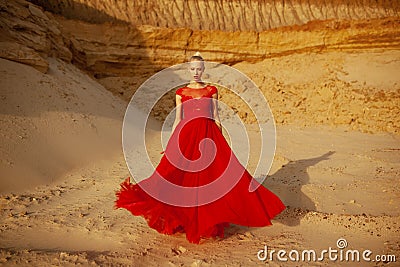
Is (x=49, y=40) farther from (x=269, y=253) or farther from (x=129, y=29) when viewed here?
(x=269, y=253)

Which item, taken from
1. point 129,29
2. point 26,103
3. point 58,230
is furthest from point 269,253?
point 129,29

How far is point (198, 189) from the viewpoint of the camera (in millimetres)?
2840

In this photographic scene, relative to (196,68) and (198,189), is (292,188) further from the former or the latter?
(196,68)

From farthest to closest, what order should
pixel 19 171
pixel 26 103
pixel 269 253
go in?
pixel 26 103, pixel 19 171, pixel 269 253

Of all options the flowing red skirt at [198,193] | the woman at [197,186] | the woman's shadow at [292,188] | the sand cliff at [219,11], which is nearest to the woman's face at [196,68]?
the woman at [197,186]

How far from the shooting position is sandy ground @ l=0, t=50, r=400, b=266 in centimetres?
268

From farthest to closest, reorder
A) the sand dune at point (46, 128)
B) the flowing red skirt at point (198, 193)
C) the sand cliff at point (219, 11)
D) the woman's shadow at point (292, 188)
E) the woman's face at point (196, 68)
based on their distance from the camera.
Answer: the sand cliff at point (219, 11) < the sand dune at point (46, 128) < the woman's shadow at point (292, 188) < the woman's face at point (196, 68) < the flowing red skirt at point (198, 193)

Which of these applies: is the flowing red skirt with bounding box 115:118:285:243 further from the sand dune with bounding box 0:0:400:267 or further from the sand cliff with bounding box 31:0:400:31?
the sand cliff with bounding box 31:0:400:31

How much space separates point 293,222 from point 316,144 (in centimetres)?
546

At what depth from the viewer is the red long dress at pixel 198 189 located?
264cm

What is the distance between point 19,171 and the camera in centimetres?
450

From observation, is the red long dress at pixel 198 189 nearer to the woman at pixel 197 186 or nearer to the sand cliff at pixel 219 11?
the woman at pixel 197 186

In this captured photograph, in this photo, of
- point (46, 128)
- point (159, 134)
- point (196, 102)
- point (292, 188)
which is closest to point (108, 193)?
point (196, 102)

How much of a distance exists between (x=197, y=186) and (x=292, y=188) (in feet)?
7.49
